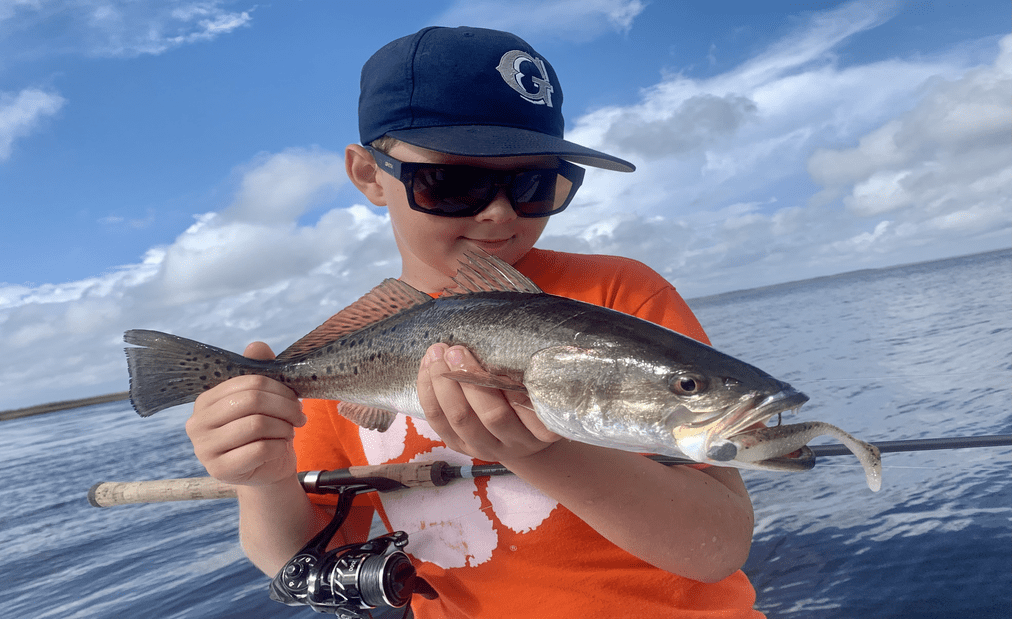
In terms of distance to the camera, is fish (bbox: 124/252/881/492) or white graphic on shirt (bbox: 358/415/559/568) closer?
fish (bbox: 124/252/881/492)

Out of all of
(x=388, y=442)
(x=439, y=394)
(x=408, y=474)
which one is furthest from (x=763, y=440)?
(x=388, y=442)

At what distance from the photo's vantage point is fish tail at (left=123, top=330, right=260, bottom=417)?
2.29 metres

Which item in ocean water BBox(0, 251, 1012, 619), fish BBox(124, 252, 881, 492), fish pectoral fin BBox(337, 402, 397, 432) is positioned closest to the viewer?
fish BBox(124, 252, 881, 492)

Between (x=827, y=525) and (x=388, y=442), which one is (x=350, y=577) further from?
(x=827, y=525)

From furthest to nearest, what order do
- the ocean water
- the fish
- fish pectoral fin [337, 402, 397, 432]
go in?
the ocean water, fish pectoral fin [337, 402, 397, 432], the fish

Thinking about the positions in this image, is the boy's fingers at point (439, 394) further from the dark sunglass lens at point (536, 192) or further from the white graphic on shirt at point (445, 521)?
the dark sunglass lens at point (536, 192)

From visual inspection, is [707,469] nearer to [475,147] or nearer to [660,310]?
[660,310]

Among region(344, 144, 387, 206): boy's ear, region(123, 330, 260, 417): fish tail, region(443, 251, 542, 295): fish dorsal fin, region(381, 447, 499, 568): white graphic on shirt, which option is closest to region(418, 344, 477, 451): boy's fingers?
region(443, 251, 542, 295): fish dorsal fin

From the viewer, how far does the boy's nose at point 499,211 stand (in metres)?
2.56

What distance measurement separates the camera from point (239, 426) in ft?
6.86

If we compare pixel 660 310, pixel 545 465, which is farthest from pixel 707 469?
pixel 545 465

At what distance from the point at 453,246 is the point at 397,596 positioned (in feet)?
5.33

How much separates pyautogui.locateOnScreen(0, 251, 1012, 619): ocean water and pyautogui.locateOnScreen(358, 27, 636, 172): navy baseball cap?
13.5ft

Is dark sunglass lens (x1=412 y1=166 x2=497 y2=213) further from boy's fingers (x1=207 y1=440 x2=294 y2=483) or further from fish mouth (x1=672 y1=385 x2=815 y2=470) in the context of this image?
fish mouth (x1=672 y1=385 x2=815 y2=470)
